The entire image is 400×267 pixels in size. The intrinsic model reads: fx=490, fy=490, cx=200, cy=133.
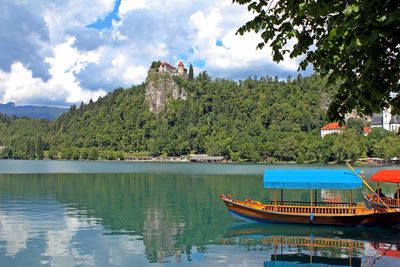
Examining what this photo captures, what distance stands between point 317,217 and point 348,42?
90.6 feet

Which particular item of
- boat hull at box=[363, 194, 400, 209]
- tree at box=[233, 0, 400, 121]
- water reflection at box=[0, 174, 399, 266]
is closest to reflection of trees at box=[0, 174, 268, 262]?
water reflection at box=[0, 174, 399, 266]

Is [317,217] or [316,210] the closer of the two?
[317,217]

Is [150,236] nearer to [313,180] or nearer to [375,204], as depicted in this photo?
[313,180]

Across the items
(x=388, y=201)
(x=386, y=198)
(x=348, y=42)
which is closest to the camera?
(x=348, y=42)

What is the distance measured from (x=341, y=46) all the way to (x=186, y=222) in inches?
1259

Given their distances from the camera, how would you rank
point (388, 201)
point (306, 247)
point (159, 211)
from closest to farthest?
point (306, 247) < point (388, 201) < point (159, 211)

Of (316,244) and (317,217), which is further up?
(317,217)

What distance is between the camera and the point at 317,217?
114 ft

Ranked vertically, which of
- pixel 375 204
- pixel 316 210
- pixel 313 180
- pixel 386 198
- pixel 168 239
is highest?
pixel 313 180

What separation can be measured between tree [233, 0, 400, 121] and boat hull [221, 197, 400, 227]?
23307mm

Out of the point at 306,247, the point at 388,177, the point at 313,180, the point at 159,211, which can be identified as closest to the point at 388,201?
the point at 388,177

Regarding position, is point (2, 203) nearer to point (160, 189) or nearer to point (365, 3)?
point (160, 189)

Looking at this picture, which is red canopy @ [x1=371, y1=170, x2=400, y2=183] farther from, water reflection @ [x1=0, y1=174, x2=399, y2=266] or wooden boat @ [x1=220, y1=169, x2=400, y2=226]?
water reflection @ [x1=0, y1=174, x2=399, y2=266]

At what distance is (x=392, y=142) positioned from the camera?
619ft
